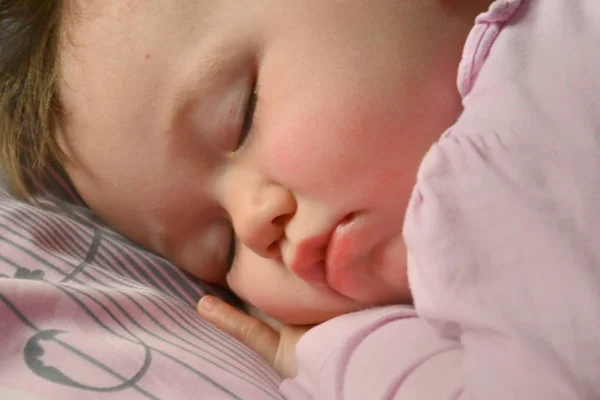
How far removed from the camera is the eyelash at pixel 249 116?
0.76 m

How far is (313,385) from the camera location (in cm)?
65

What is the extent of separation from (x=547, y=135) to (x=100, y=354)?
0.44 meters

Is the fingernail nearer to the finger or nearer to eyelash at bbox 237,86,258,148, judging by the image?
the finger

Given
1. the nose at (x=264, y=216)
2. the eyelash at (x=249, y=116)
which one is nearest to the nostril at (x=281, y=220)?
the nose at (x=264, y=216)

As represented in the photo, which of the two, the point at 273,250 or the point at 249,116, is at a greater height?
the point at 249,116

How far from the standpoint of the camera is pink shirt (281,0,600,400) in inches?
19.3

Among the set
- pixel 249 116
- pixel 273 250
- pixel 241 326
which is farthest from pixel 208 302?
pixel 249 116

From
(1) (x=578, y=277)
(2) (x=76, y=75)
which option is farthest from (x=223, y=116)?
(1) (x=578, y=277)

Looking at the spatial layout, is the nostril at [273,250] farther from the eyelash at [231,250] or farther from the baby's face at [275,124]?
the eyelash at [231,250]

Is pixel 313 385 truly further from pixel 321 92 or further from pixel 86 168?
pixel 86 168

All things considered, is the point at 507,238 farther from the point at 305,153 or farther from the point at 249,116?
the point at 249,116

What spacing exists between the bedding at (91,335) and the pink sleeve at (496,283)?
109mm

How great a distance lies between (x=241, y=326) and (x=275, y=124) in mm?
315

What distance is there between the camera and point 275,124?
733 millimetres
